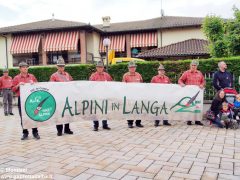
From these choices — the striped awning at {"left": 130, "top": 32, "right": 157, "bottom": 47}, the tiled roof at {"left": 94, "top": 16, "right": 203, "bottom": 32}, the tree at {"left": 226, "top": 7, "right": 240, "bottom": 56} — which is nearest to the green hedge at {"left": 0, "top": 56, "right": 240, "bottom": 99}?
the tree at {"left": 226, "top": 7, "right": 240, "bottom": 56}

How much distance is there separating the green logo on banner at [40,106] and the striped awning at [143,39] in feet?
81.3

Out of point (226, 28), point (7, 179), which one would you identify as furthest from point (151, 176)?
point (226, 28)

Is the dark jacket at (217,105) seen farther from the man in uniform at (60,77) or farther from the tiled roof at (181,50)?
the tiled roof at (181,50)

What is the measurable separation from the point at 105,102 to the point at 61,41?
74.1 feet

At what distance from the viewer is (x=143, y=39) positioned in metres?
31.9

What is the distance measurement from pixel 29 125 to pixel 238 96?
18.4 feet

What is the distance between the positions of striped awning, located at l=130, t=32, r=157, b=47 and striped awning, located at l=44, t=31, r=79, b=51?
598 centimetres

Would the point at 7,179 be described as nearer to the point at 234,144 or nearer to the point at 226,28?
the point at 234,144

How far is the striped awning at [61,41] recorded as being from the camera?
29.3 meters

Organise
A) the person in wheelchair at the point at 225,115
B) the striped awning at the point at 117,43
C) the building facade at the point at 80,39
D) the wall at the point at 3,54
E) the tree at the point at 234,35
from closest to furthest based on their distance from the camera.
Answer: the person in wheelchair at the point at 225,115, the tree at the point at 234,35, the building facade at the point at 80,39, the striped awning at the point at 117,43, the wall at the point at 3,54

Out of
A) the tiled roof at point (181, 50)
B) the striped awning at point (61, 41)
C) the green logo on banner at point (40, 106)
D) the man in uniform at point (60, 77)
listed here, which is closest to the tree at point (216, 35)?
the tiled roof at point (181, 50)

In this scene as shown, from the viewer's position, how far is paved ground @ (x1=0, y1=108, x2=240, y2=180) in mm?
4465

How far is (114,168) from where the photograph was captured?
470cm

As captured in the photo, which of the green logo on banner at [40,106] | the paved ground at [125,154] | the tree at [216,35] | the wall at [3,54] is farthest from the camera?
the wall at [3,54]
